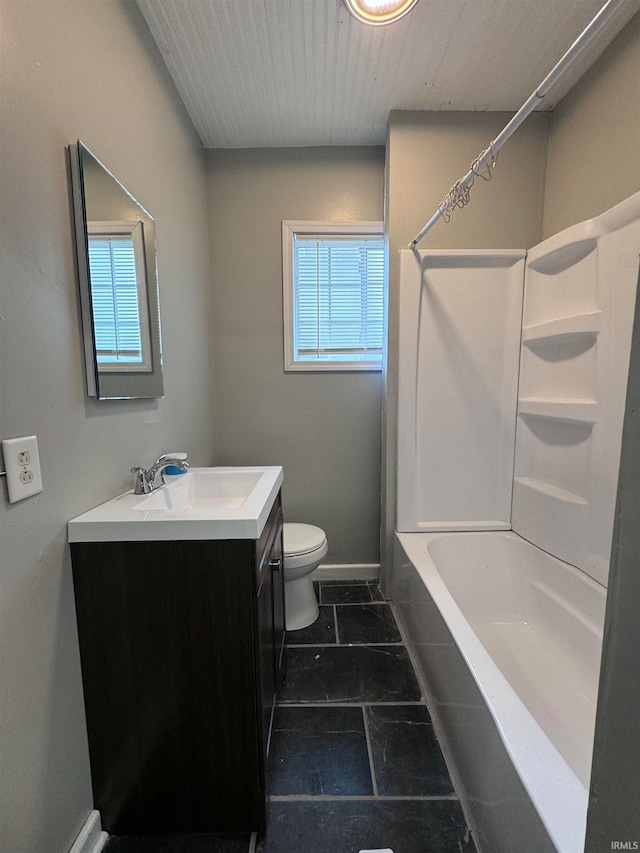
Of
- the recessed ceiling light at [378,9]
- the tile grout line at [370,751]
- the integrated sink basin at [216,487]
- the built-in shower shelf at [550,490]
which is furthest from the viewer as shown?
the built-in shower shelf at [550,490]

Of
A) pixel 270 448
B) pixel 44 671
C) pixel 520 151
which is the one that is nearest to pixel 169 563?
pixel 44 671

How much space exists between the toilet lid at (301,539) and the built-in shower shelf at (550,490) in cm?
111

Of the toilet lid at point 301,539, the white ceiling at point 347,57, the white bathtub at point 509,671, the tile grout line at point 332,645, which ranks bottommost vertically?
the tile grout line at point 332,645

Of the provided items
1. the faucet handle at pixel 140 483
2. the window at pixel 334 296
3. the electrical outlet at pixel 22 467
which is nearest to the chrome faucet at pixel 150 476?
the faucet handle at pixel 140 483

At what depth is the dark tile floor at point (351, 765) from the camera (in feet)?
3.31

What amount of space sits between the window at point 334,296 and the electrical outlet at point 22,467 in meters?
1.56

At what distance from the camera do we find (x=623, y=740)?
371mm

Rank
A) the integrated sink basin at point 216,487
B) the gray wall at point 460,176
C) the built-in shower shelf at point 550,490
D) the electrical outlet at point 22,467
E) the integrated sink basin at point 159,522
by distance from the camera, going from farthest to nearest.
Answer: the gray wall at point 460,176 < the built-in shower shelf at point 550,490 < the integrated sink basin at point 216,487 < the integrated sink basin at point 159,522 < the electrical outlet at point 22,467

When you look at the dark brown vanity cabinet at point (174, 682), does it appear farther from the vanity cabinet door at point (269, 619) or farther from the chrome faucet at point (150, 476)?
the chrome faucet at point (150, 476)

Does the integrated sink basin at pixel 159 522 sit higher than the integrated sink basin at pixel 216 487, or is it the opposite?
the integrated sink basin at pixel 159 522

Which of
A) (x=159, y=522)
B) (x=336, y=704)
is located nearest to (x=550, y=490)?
(x=336, y=704)

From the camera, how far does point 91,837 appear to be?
0.96 meters

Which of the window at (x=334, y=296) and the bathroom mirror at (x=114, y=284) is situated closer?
the bathroom mirror at (x=114, y=284)

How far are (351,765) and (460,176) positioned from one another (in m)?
2.66
